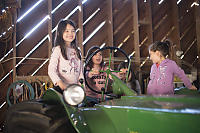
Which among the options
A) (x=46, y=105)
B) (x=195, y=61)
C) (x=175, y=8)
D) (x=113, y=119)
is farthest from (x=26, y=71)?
(x=195, y=61)

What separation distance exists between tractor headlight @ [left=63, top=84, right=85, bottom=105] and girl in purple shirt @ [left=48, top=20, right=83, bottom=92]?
2.61 ft

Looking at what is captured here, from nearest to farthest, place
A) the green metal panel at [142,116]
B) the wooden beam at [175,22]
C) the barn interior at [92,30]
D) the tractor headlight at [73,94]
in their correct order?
the green metal panel at [142,116], the tractor headlight at [73,94], the barn interior at [92,30], the wooden beam at [175,22]

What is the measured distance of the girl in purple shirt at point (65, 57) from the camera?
1.79m

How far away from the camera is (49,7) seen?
3629 mm

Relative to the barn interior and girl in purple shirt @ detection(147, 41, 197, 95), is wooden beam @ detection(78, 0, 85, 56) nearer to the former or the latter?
the barn interior

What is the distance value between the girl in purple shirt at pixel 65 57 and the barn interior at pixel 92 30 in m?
1.53

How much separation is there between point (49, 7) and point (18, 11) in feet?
1.88

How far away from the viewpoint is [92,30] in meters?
4.22

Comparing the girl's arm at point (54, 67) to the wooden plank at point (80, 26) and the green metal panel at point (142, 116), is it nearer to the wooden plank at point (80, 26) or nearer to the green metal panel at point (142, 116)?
the green metal panel at point (142, 116)

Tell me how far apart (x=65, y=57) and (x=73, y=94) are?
921mm

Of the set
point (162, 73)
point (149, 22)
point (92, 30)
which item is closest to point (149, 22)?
point (149, 22)

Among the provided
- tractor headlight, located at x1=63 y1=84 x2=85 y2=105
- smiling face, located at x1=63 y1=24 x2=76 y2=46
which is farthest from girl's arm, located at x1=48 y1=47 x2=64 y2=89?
tractor headlight, located at x1=63 y1=84 x2=85 y2=105

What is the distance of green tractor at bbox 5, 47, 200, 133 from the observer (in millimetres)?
612

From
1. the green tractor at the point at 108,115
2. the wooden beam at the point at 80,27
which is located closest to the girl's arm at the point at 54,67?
the green tractor at the point at 108,115
